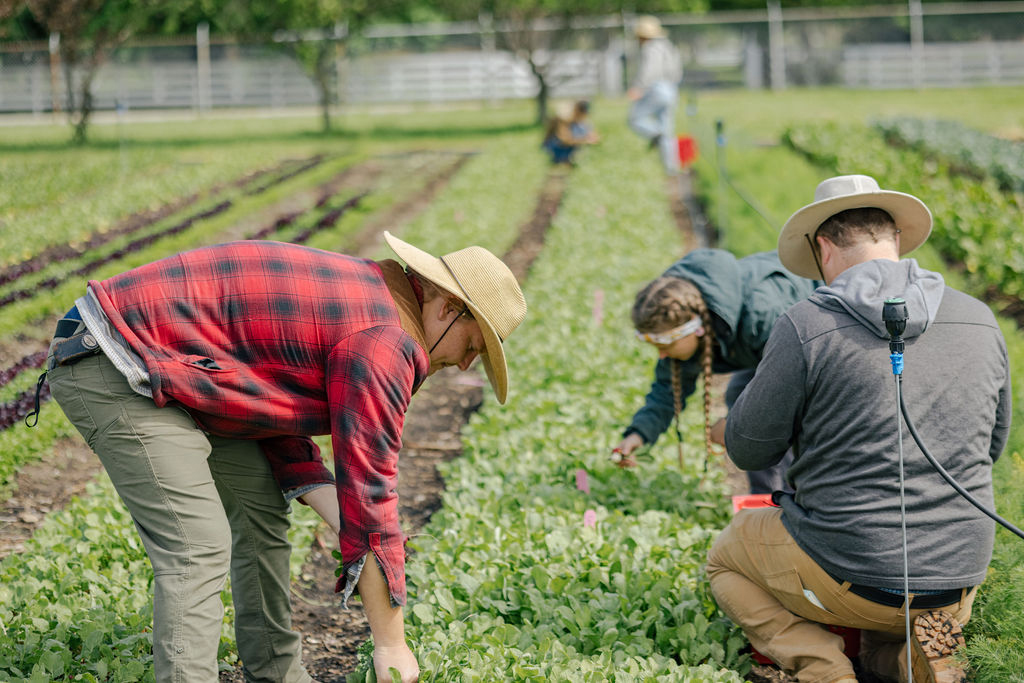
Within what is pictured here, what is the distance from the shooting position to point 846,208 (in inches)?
132

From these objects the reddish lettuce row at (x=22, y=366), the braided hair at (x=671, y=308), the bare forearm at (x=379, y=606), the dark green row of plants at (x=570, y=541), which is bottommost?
the dark green row of plants at (x=570, y=541)

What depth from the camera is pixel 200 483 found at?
280cm

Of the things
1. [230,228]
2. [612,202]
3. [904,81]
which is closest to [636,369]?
[612,202]

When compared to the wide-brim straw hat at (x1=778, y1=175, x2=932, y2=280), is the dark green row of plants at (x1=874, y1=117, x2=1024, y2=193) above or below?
below

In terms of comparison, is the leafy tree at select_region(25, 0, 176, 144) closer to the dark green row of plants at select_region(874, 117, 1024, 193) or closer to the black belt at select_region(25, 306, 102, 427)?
the dark green row of plants at select_region(874, 117, 1024, 193)

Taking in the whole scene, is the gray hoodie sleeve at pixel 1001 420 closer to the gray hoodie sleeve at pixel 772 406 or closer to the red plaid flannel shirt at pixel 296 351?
the gray hoodie sleeve at pixel 772 406

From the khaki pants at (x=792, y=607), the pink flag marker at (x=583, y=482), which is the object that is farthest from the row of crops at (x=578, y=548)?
the khaki pants at (x=792, y=607)

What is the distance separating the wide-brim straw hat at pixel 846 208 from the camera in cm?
330

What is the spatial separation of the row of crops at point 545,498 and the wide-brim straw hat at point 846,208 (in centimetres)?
115

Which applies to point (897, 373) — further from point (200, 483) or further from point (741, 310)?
point (200, 483)

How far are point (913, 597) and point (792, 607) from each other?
406 millimetres

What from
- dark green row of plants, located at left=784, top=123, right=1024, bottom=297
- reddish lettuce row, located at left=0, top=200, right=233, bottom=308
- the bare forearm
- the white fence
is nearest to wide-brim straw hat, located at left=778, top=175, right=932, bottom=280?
the bare forearm

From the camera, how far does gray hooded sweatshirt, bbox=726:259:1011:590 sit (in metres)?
3.02

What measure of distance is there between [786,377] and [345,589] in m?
1.41
